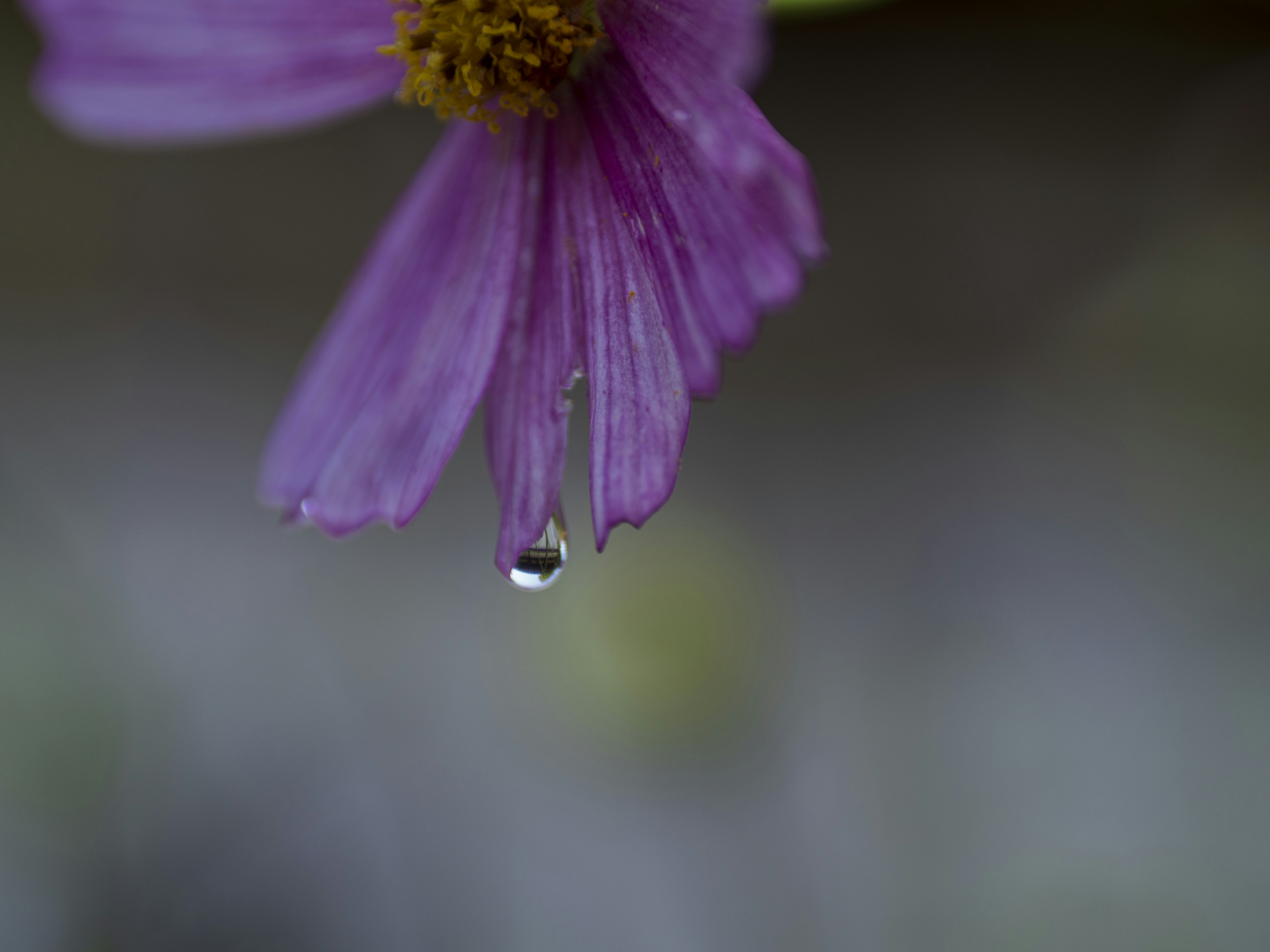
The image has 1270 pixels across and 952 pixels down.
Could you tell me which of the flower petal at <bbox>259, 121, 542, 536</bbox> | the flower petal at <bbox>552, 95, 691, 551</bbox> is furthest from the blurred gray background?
the flower petal at <bbox>552, 95, 691, 551</bbox>

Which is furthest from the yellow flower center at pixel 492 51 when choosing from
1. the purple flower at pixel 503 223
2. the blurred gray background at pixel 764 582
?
the blurred gray background at pixel 764 582

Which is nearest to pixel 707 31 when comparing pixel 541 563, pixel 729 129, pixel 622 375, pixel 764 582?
pixel 729 129

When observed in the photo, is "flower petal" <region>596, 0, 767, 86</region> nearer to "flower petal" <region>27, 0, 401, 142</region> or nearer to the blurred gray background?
"flower petal" <region>27, 0, 401, 142</region>

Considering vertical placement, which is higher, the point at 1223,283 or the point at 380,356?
the point at 1223,283

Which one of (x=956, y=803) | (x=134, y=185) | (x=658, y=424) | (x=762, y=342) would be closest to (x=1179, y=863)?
(x=956, y=803)

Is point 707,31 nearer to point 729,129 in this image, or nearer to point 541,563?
point 729,129

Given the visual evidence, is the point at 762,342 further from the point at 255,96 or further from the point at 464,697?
the point at 255,96

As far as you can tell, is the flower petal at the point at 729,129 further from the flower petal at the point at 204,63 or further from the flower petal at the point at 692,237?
the flower petal at the point at 204,63
